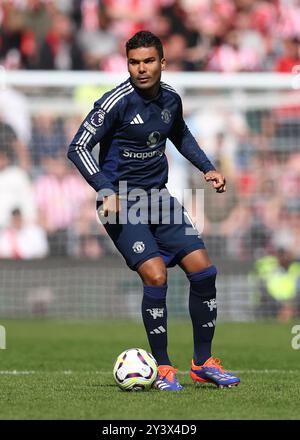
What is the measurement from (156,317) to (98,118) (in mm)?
1375

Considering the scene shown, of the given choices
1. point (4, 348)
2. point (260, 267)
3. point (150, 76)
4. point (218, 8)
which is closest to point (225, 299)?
point (260, 267)

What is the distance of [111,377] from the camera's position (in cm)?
810

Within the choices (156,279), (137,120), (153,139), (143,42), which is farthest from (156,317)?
(143,42)

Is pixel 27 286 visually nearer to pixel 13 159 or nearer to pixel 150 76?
pixel 13 159

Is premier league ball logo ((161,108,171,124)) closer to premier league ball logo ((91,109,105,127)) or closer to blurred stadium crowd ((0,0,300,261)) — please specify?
premier league ball logo ((91,109,105,127))

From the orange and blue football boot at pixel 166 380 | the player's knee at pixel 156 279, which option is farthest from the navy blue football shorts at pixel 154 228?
the orange and blue football boot at pixel 166 380

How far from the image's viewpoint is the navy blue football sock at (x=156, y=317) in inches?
280

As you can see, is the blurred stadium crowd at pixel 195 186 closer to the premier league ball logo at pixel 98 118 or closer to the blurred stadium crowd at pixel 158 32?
the blurred stadium crowd at pixel 158 32

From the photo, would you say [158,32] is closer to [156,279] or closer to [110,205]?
[156,279]

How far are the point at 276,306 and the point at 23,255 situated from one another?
142 inches

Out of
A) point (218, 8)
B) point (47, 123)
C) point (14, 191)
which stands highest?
point (218, 8)

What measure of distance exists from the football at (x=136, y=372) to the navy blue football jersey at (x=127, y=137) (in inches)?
44.0

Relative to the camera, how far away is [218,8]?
19.2 m

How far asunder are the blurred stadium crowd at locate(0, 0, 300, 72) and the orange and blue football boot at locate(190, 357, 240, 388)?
10613 mm
